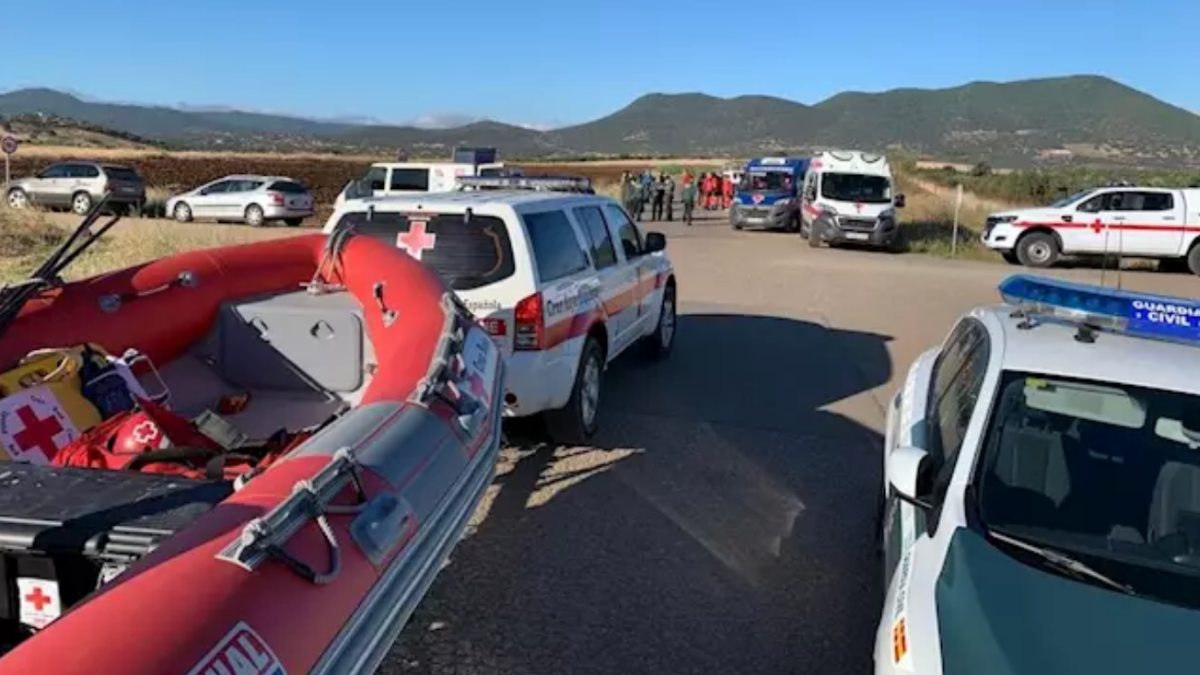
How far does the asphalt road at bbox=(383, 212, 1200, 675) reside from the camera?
430 centimetres

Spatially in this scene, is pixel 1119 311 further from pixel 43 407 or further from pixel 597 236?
pixel 43 407

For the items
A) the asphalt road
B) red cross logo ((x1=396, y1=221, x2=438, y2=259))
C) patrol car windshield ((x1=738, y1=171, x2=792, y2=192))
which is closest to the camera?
the asphalt road

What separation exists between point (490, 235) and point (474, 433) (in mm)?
2802

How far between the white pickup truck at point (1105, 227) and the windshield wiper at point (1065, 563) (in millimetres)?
20533

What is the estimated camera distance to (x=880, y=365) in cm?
1056

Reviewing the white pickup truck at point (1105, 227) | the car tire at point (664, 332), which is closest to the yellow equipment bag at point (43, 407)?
the car tire at point (664, 332)

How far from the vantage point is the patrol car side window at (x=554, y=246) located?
21.7 feet

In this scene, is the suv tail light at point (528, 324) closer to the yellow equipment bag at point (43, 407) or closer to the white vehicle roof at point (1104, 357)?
the yellow equipment bag at point (43, 407)

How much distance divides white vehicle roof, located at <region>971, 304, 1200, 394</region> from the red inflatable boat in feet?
7.06

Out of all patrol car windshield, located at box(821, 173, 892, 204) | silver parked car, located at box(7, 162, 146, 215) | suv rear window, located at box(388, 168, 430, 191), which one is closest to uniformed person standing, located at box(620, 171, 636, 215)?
patrol car windshield, located at box(821, 173, 892, 204)

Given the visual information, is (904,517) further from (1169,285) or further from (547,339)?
(1169,285)

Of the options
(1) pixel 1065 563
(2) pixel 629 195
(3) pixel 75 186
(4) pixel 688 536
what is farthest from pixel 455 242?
(3) pixel 75 186

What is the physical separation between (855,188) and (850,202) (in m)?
0.83

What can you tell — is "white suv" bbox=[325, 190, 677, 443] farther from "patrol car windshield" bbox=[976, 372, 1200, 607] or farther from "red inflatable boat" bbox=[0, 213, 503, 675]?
"patrol car windshield" bbox=[976, 372, 1200, 607]
